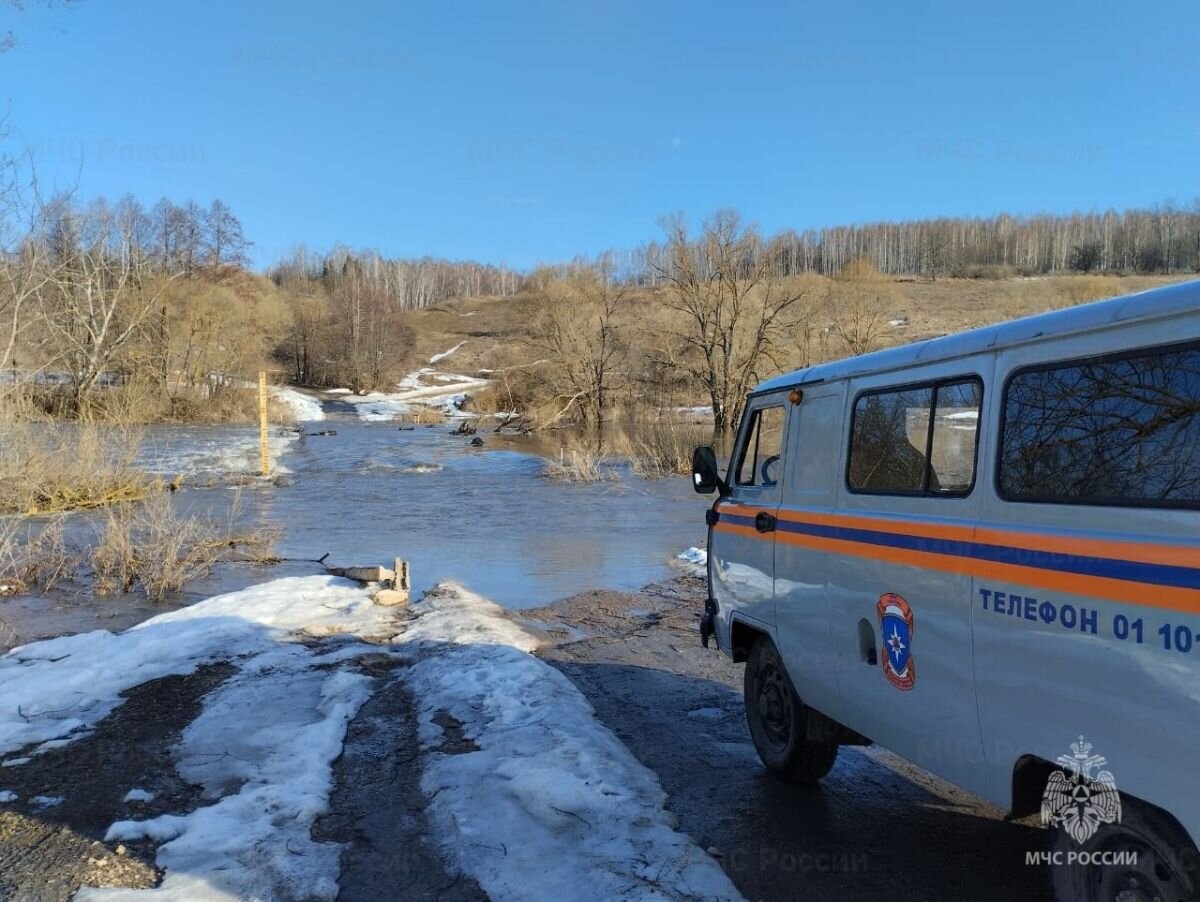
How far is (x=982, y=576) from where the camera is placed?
10.6 feet

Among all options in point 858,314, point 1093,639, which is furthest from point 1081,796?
point 858,314

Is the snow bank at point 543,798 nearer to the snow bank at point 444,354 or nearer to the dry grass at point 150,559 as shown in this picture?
the dry grass at point 150,559

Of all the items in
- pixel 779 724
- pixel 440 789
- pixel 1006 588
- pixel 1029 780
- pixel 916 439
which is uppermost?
pixel 916 439

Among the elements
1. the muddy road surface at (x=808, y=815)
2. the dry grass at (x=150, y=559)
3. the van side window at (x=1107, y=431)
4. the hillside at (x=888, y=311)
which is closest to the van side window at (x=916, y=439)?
the van side window at (x=1107, y=431)

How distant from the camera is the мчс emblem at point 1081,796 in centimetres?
272

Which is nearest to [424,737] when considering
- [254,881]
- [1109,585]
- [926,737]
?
[254,881]

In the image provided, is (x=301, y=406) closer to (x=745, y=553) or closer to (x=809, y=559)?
(x=745, y=553)

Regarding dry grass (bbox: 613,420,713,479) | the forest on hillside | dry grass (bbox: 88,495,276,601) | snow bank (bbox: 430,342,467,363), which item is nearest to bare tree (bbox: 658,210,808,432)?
the forest on hillside

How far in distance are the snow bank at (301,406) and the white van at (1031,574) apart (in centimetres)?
6086

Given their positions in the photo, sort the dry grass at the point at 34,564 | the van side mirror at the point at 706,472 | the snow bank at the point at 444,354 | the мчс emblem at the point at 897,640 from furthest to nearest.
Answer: the snow bank at the point at 444,354 < the dry grass at the point at 34,564 < the van side mirror at the point at 706,472 < the мчс emblem at the point at 897,640

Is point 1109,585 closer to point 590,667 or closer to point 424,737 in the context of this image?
point 424,737

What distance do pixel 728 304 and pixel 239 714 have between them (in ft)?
139

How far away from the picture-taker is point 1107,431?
2850 mm

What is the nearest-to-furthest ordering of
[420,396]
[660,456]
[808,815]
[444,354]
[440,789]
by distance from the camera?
[808,815], [440,789], [660,456], [420,396], [444,354]
